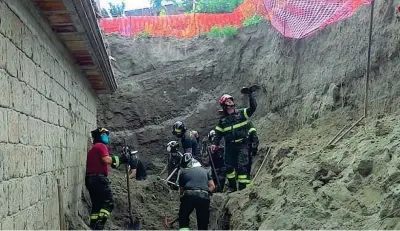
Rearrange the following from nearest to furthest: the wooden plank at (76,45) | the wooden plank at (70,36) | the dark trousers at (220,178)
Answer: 1. the wooden plank at (70,36)
2. the wooden plank at (76,45)
3. the dark trousers at (220,178)

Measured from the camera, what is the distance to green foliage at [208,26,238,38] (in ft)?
52.8

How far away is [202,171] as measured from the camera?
24.6 feet

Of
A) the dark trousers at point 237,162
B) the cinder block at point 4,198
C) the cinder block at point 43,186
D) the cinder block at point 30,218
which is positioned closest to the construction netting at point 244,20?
the dark trousers at point 237,162

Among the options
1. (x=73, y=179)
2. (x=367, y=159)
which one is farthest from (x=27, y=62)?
(x=367, y=159)

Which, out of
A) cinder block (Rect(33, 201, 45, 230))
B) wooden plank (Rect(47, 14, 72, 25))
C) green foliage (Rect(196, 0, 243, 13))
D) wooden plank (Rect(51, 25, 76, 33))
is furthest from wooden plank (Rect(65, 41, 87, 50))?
green foliage (Rect(196, 0, 243, 13))

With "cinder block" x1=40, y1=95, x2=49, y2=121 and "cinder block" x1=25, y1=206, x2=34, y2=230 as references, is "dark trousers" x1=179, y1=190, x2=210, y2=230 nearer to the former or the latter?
"cinder block" x1=40, y1=95, x2=49, y2=121

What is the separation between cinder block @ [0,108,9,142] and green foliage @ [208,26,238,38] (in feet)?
42.2

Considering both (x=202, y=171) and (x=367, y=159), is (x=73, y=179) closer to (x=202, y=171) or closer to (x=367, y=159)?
(x=202, y=171)

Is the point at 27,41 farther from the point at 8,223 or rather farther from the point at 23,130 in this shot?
the point at 8,223

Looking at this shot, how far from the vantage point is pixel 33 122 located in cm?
486

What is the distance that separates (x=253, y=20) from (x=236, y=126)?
7431 mm

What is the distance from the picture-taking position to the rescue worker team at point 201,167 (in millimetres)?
7309

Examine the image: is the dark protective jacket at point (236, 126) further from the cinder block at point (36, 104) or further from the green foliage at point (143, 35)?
the green foliage at point (143, 35)

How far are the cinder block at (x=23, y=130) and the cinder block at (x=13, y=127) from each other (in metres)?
0.12
